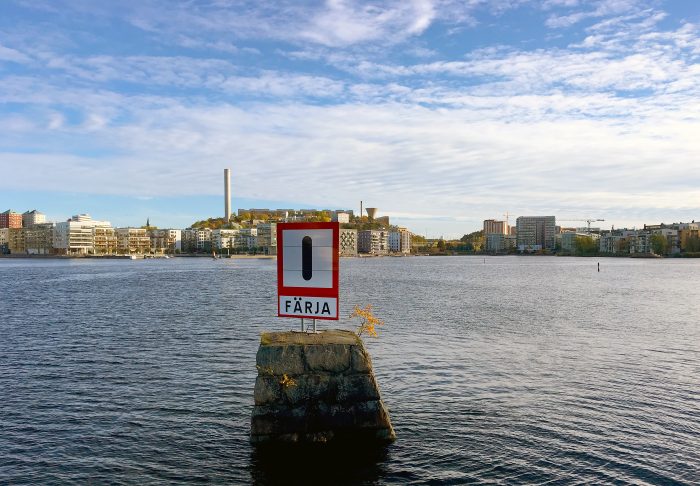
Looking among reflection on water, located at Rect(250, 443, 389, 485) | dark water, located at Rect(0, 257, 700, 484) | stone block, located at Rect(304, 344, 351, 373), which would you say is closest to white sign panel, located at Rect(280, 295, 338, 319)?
stone block, located at Rect(304, 344, 351, 373)

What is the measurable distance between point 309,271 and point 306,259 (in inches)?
12.3

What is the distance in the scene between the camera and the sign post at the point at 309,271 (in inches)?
571

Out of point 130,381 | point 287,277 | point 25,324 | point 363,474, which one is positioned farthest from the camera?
point 25,324

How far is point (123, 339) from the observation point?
3228 cm

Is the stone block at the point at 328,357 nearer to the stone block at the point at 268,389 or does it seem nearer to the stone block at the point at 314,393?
the stone block at the point at 314,393

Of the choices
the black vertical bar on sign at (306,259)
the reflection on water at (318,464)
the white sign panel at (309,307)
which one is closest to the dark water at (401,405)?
the reflection on water at (318,464)

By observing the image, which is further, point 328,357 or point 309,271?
point 309,271

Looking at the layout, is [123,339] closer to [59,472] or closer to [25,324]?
[25,324]

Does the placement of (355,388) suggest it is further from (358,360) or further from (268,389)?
(268,389)

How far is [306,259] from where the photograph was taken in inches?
582

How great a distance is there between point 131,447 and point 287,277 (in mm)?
5714

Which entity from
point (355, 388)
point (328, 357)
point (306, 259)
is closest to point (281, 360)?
point (328, 357)

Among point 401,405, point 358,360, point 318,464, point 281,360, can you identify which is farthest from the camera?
point 401,405

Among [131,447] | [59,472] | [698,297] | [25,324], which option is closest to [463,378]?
[131,447]
